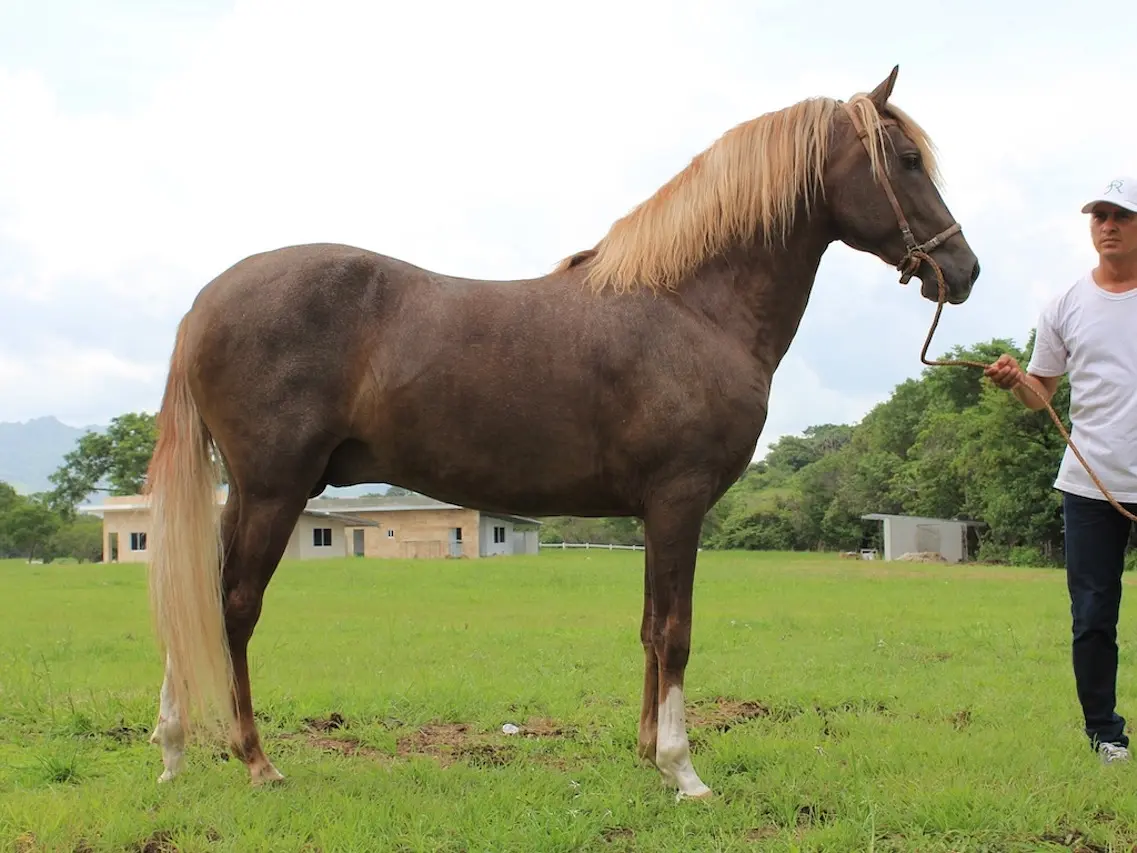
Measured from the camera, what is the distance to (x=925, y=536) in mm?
39438

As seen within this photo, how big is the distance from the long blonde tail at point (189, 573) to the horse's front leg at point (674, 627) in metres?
1.71

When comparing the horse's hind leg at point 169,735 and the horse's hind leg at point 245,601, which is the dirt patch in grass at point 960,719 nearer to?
the horse's hind leg at point 245,601

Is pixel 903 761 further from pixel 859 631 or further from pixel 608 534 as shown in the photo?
pixel 608 534

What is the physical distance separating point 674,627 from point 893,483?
148 ft

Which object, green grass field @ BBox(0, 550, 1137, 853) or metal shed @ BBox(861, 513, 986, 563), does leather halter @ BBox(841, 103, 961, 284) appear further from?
metal shed @ BBox(861, 513, 986, 563)

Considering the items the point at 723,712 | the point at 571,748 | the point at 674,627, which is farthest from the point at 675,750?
the point at 723,712

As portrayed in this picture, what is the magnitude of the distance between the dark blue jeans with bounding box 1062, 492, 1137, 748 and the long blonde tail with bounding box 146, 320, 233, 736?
139 inches

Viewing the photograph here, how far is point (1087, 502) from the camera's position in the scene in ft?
12.7

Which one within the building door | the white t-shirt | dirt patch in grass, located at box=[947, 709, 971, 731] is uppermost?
the white t-shirt

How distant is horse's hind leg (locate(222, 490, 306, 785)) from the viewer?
3.51m

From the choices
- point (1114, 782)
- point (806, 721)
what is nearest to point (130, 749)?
point (806, 721)

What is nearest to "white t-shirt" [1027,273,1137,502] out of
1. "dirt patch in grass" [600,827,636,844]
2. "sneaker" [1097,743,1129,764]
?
"sneaker" [1097,743,1129,764]

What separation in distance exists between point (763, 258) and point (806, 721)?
2.48 m

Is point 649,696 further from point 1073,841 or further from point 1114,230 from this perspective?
point 1114,230
